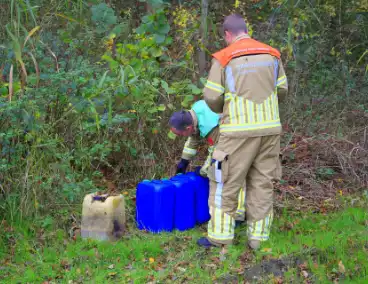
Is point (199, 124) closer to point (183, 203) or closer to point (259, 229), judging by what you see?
point (183, 203)

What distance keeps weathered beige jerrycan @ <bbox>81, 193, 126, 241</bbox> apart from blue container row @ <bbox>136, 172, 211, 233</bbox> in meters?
0.30

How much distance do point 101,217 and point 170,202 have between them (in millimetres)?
709

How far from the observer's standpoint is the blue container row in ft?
19.3

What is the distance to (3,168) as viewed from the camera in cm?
539

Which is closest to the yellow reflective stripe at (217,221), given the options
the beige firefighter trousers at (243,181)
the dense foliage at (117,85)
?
the beige firefighter trousers at (243,181)


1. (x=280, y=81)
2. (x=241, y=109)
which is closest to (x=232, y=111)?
(x=241, y=109)

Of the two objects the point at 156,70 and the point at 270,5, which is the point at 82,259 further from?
the point at 270,5

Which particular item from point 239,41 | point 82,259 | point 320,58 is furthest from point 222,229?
point 320,58

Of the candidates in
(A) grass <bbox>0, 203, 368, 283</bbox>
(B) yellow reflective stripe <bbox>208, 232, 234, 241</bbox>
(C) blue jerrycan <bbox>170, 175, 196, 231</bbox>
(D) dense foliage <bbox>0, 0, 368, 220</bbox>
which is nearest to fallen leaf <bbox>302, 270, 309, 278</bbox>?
(A) grass <bbox>0, 203, 368, 283</bbox>

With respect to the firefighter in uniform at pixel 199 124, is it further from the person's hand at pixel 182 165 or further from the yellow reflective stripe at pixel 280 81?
the yellow reflective stripe at pixel 280 81

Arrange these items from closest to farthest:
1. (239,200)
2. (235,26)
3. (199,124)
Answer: (235,26) < (199,124) < (239,200)

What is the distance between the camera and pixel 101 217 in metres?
5.71

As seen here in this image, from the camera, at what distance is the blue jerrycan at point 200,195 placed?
6113 mm

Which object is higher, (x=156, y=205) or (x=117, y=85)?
(x=117, y=85)
